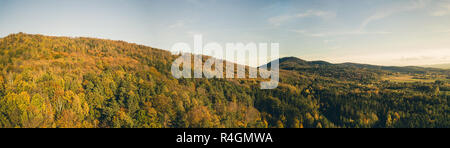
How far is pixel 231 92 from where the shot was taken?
117 m

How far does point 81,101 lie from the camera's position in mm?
62562

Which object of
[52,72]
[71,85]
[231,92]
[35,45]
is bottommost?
[231,92]

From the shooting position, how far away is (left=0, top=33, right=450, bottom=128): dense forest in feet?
186

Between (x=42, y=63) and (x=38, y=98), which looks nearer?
(x=38, y=98)

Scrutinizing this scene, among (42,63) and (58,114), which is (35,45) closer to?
(42,63)

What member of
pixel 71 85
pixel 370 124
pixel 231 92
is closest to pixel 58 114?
pixel 71 85

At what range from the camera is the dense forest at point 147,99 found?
2233 inches

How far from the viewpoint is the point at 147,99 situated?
7931cm

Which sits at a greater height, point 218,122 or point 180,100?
point 180,100

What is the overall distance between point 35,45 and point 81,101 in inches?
2354
